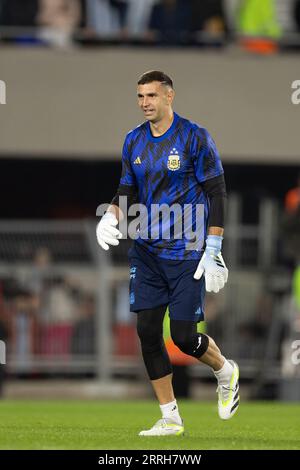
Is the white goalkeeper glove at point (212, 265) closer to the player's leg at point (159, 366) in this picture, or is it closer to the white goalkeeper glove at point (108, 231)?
the player's leg at point (159, 366)

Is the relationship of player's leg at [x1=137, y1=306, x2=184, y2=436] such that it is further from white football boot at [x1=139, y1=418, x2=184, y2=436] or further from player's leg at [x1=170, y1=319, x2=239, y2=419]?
player's leg at [x1=170, y1=319, x2=239, y2=419]

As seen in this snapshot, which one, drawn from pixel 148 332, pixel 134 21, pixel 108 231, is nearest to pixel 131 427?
pixel 148 332

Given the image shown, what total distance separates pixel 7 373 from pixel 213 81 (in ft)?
18.0

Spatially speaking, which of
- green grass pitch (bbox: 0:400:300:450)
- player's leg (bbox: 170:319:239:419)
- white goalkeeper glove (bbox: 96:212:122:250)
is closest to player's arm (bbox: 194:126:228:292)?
player's leg (bbox: 170:319:239:419)

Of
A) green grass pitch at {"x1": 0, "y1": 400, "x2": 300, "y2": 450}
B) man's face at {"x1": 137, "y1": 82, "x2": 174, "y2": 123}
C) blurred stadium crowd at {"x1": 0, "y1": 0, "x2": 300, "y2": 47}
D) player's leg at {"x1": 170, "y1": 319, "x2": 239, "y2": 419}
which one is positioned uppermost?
blurred stadium crowd at {"x1": 0, "y1": 0, "x2": 300, "y2": 47}

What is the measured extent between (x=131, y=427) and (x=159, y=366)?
4.00ft

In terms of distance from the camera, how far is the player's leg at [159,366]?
10109 millimetres

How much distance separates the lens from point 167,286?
10.2 meters

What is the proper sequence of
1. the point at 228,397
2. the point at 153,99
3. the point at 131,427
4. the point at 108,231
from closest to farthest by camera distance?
the point at 153,99, the point at 108,231, the point at 228,397, the point at 131,427

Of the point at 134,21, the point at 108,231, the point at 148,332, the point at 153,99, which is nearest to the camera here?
the point at 153,99

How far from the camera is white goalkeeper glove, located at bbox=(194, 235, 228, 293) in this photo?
10055mm

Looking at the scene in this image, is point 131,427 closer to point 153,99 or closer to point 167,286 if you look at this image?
point 167,286

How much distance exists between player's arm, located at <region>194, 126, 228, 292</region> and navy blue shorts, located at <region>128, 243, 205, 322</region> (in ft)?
0.28
